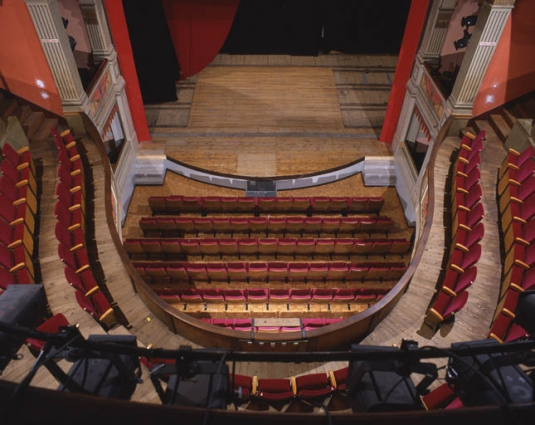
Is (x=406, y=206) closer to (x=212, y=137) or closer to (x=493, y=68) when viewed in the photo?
(x=493, y=68)

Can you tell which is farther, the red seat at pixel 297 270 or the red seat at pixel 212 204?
the red seat at pixel 212 204

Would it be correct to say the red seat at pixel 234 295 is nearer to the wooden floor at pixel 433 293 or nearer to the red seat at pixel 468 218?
the wooden floor at pixel 433 293

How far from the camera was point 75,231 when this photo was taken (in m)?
2.84

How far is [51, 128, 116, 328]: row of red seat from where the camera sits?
8.29 feet

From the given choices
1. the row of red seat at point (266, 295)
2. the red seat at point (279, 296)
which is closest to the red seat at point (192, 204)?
the row of red seat at point (266, 295)

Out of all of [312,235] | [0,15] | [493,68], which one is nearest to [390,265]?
[312,235]

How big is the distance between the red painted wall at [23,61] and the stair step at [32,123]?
0.10 metres

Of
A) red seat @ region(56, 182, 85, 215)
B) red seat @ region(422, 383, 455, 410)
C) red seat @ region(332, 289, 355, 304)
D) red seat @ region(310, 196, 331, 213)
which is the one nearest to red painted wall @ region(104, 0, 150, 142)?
red seat @ region(56, 182, 85, 215)

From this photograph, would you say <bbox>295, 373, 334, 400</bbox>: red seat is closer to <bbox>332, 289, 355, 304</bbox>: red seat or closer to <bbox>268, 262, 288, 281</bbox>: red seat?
<bbox>332, 289, 355, 304</bbox>: red seat

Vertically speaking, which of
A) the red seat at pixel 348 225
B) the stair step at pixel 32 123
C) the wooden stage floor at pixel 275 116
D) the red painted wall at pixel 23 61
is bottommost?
the red seat at pixel 348 225

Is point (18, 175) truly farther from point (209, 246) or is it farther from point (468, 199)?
point (468, 199)

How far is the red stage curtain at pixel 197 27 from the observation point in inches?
207

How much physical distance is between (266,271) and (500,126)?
2.45 meters

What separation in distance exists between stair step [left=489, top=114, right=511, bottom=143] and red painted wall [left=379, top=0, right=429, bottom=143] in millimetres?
1054
